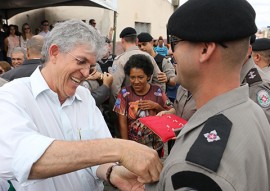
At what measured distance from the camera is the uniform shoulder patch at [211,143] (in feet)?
2.78

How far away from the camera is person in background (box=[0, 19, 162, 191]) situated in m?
1.21

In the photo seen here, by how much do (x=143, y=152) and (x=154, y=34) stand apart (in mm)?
17614

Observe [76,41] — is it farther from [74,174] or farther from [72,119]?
[74,174]

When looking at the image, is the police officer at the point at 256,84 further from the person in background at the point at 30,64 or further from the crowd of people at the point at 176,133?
the person in background at the point at 30,64

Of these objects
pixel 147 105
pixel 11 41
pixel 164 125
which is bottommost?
pixel 147 105

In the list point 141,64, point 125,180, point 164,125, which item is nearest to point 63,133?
point 125,180

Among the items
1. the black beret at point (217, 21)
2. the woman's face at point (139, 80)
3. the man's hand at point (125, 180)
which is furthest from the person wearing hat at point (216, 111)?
the woman's face at point (139, 80)

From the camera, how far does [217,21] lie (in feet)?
3.15

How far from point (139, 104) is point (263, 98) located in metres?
1.40

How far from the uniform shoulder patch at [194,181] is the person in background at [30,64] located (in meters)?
2.49

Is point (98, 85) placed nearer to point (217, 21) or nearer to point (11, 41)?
point (217, 21)

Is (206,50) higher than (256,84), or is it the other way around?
(206,50)

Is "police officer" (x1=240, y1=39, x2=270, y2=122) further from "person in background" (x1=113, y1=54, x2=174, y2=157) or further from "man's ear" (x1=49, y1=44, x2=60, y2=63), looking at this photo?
"man's ear" (x1=49, y1=44, x2=60, y2=63)

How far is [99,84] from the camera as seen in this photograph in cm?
370
